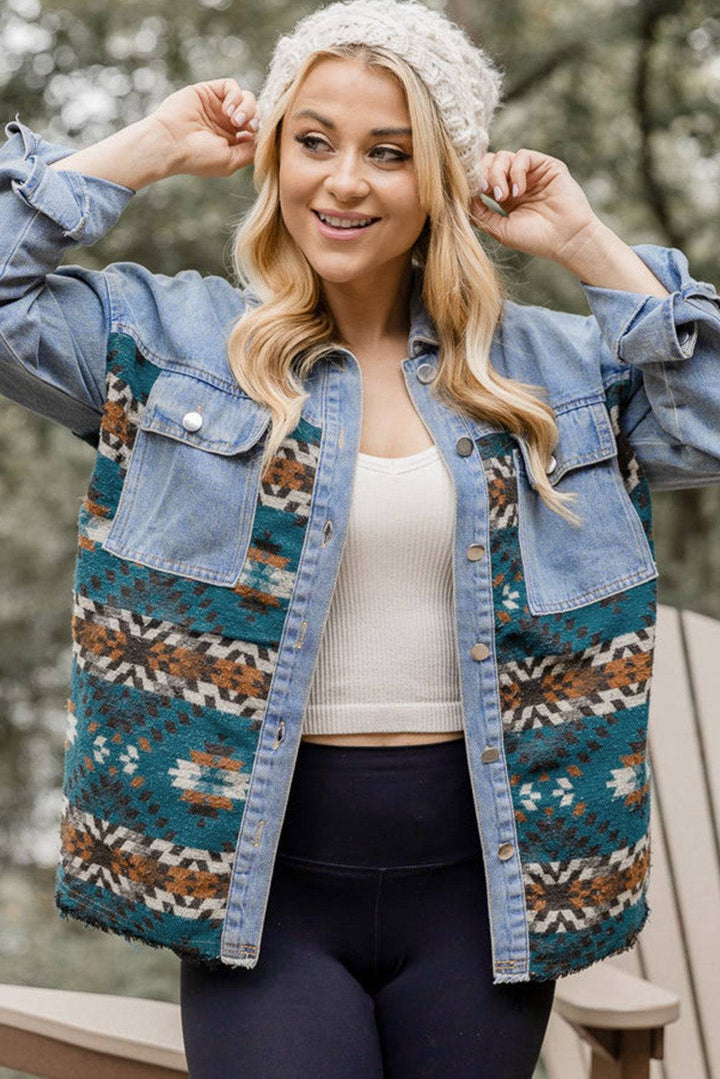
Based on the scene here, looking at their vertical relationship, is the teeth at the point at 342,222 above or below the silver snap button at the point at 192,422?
above

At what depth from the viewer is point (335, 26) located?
1873mm

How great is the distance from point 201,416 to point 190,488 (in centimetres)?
9

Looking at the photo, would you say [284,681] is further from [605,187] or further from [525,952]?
[605,187]

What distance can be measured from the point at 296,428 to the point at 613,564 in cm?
47

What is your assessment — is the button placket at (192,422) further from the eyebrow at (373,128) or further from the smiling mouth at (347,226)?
the eyebrow at (373,128)

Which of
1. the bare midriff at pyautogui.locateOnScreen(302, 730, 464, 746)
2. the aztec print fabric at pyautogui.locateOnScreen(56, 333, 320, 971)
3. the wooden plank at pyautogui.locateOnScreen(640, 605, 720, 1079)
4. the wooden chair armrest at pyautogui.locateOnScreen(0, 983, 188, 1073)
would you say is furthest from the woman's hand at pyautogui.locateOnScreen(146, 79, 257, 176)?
the wooden plank at pyautogui.locateOnScreen(640, 605, 720, 1079)

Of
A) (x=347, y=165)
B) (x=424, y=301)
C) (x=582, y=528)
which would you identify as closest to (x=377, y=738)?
(x=582, y=528)

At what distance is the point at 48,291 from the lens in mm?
1807

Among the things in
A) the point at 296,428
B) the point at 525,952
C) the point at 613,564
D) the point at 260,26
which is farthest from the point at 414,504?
the point at 260,26

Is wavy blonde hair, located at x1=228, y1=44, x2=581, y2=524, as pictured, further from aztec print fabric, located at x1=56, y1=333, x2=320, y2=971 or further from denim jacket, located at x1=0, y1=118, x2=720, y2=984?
aztec print fabric, located at x1=56, y1=333, x2=320, y2=971

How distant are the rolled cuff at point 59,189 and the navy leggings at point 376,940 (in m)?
0.73

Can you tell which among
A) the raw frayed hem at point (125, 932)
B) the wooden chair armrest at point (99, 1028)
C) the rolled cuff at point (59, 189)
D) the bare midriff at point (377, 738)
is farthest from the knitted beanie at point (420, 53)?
the wooden chair armrest at point (99, 1028)

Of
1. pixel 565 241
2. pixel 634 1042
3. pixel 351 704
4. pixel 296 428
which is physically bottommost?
pixel 634 1042

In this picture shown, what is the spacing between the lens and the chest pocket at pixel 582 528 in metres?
1.90
